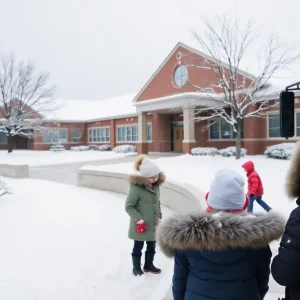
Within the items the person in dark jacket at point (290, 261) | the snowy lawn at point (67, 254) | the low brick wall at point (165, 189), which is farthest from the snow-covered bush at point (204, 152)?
the person in dark jacket at point (290, 261)

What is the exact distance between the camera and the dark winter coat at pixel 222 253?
2.27 m

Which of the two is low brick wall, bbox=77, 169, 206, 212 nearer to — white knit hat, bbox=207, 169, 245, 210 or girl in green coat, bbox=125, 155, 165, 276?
girl in green coat, bbox=125, 155, 165, 276

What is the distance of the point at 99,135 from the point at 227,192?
39648 millimetres

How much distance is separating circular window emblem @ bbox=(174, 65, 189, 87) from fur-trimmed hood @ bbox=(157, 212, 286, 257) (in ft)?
85.2

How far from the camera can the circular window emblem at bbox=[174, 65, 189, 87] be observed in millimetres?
27766

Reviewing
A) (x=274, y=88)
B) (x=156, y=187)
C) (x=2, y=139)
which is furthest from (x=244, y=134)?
(x=2, y=139)

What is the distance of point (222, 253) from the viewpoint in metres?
2.29

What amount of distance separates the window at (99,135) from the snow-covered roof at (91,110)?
1269 mm

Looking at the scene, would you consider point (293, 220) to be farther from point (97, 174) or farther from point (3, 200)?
point (97, 174)

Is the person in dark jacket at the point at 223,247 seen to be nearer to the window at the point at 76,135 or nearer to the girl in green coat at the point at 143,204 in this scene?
the girl in green coat at the point at 143,204

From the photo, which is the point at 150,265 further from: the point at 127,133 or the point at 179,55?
the point at 127,133

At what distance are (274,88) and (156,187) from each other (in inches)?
736

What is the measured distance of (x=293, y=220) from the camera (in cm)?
207

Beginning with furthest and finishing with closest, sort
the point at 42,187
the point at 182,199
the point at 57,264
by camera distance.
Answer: the point at 42,187 → the point at 182,199 → the point at 57,264
